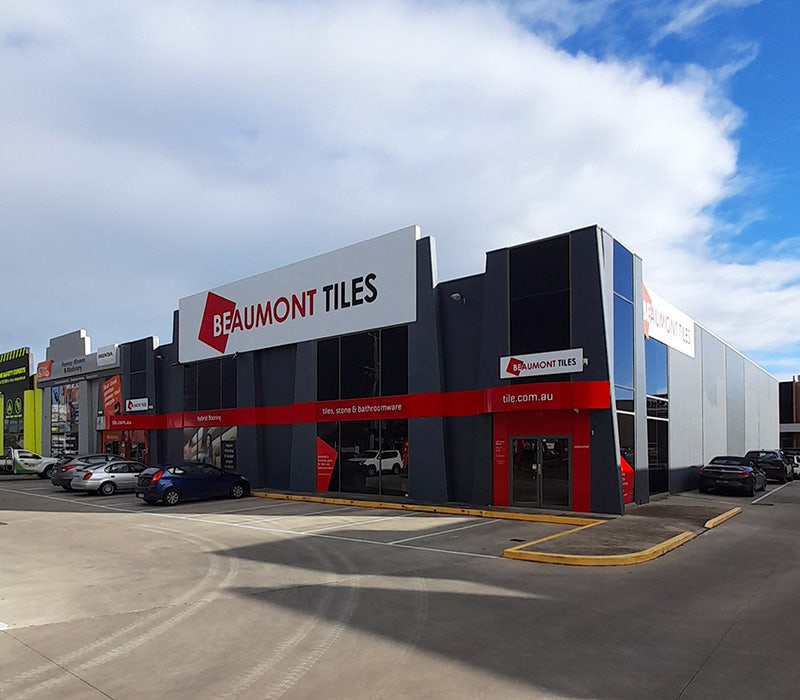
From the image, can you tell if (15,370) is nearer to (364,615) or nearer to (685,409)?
(685,409)

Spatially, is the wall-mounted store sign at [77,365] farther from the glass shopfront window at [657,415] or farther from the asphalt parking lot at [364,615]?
the glass shopfront window at [657,415]

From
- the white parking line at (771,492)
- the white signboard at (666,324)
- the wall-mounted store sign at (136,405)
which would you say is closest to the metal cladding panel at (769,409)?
the white parking line at (771,492)

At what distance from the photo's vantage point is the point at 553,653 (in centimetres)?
651

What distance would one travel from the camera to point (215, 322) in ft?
102

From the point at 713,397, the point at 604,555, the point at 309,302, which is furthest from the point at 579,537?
the point at 713,397

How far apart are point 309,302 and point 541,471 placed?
38.8ft

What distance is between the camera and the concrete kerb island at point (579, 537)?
36.8ft

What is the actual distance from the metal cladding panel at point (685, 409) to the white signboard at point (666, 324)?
43 centimetres

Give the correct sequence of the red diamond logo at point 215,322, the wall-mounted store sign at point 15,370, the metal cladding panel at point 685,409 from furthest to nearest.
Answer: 1. the wall-mounted store sign at point 15,370
2. the red diamond logo at point 215,322
3. the metal cladding panel at point 685,409

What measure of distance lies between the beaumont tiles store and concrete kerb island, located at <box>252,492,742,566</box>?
1104 mm

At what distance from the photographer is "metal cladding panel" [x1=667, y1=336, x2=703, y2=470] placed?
24344 mm

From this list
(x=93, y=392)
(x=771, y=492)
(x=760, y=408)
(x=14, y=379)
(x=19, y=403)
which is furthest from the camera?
(x=14, y=379)

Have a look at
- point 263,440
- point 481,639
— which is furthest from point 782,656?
point 263,440

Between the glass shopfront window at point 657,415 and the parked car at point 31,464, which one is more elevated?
the glass shopfront window at point 657,415
